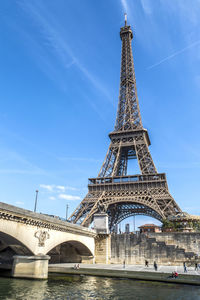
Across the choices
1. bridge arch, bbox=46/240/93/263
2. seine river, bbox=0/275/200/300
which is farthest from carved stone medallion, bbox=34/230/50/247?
bridge arch, bbox=46/240/93/263

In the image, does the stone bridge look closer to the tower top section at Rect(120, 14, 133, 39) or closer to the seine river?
the seine river

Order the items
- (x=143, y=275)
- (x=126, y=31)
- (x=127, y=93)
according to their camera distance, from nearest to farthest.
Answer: (x=143, y=275) → (x=127, y=93) → (x=126, y=31)

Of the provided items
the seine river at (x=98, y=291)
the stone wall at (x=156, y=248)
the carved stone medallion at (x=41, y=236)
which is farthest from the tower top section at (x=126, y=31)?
the seine river at (x=98, y=291)

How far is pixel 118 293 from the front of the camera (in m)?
16.7

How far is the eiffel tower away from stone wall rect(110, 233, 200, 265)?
5257 millimetres

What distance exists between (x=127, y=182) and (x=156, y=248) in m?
18.4

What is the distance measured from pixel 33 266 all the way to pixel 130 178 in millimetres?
37235

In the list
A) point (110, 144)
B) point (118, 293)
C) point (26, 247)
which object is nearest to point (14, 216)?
point (26, 247)

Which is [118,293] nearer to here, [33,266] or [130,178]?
[33,266]

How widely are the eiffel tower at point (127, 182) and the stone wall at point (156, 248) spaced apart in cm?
526

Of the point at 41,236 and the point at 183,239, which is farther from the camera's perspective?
the point at 183,239

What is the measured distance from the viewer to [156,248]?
3912 cm

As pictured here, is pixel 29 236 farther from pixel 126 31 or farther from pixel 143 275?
pixel 126 31

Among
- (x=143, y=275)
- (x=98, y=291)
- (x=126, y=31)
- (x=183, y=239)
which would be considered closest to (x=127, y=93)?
(x=126, y=31)
